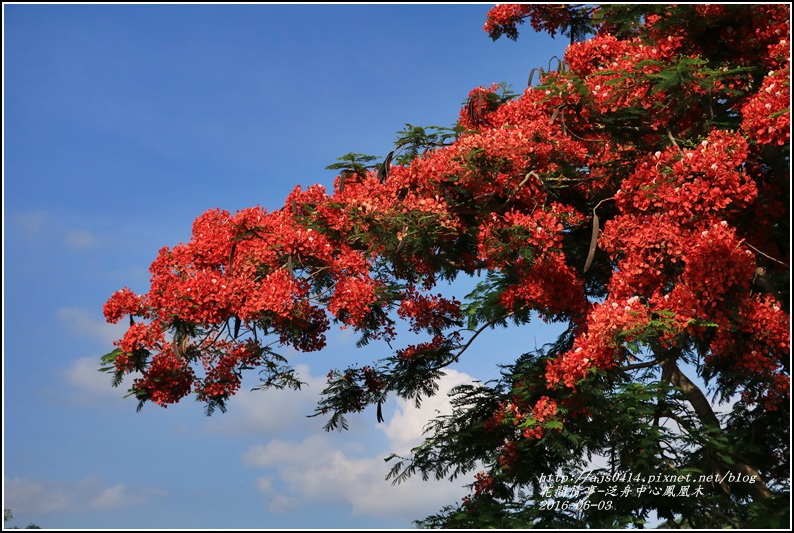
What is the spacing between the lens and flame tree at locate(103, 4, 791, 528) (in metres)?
8.99

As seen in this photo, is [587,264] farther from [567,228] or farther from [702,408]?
[702,408]

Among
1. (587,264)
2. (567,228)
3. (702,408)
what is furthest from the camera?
(702,408)

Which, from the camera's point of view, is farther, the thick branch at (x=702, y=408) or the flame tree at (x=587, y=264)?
the thick branch at (x=702, y=408)

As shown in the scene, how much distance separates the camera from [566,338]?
41.0ft

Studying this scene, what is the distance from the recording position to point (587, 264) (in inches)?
358

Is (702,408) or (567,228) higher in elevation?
(567,228)

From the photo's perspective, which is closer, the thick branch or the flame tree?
the flame tree

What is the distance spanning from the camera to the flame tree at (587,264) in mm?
8992

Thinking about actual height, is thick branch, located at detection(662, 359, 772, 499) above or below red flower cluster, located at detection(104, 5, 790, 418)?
below

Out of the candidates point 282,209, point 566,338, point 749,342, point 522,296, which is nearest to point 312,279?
point 282,209

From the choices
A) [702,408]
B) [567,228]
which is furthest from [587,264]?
[702,408]

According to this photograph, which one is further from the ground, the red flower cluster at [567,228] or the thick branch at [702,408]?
the red flower cluster at [567,228]

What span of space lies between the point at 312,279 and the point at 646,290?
14.7 ft

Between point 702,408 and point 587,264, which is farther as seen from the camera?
point 702,408
